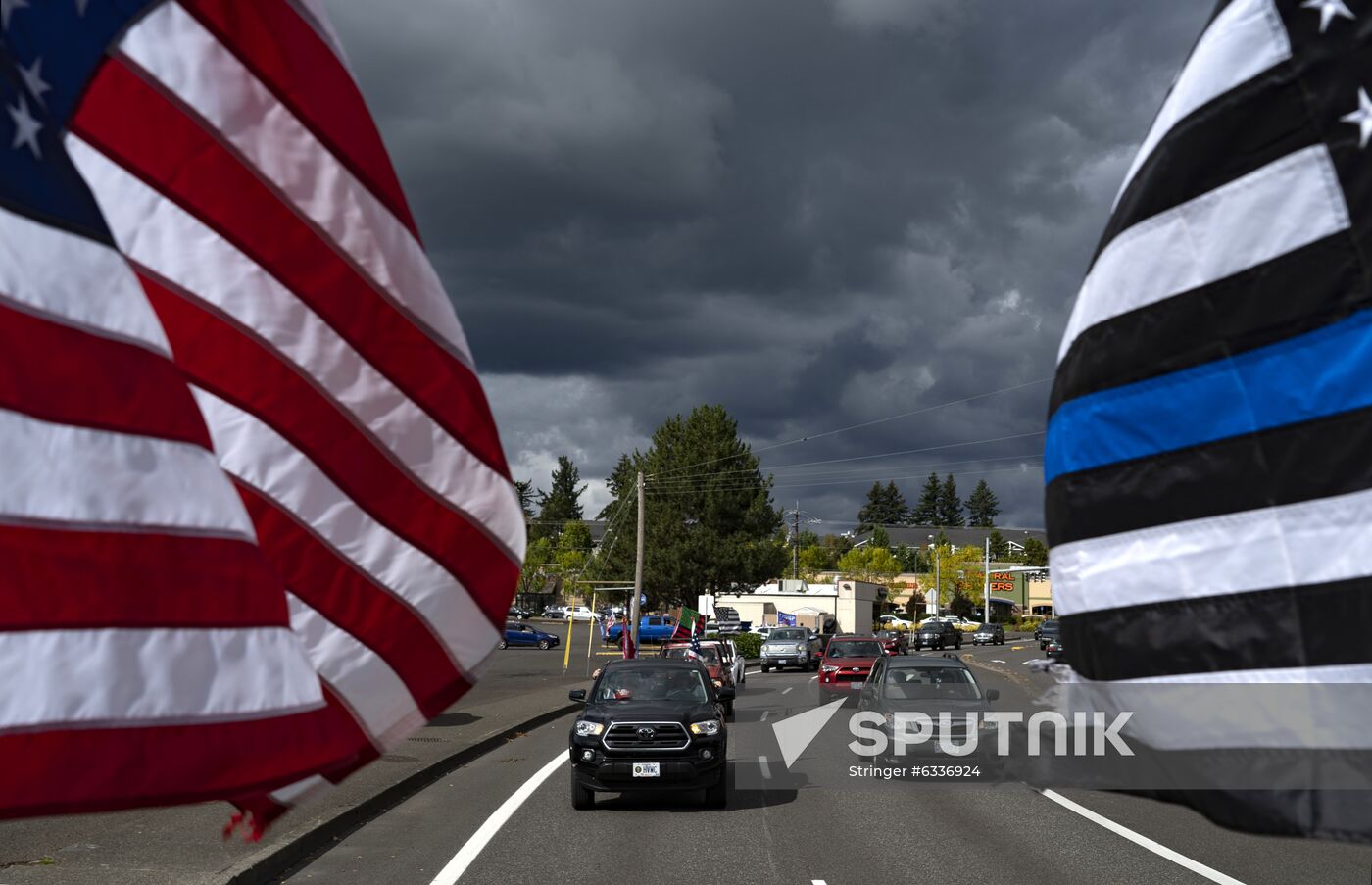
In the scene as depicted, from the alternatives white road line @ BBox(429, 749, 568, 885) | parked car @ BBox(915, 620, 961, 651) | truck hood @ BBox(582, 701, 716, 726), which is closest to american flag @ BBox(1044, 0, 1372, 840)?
white road line @ BBox(429, 749, 568, 885)

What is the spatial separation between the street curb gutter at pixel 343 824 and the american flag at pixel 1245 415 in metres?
7.94

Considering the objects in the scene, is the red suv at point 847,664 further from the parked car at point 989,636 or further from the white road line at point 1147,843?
the parked car at point 989,636

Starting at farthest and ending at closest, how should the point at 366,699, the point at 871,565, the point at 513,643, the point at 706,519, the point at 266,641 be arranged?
the point at 871,565, the point at 706,519, the point at 513,643, the point at 366,699, the point at 266,641

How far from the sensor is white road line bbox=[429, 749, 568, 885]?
9.81 meters

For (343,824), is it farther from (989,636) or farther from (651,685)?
(989,636)

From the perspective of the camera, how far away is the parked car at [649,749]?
13734 millimetres

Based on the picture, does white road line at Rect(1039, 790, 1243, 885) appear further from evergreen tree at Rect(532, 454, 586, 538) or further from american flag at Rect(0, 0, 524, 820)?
evergreen tree at Rect(532, 454, 586, 538)

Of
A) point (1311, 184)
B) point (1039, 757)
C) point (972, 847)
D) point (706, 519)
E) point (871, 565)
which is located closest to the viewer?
point (1311, 184)

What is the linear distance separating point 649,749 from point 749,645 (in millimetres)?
47858

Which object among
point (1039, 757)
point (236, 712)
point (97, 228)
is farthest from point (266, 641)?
point (1039, 757)

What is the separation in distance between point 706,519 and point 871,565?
206ft

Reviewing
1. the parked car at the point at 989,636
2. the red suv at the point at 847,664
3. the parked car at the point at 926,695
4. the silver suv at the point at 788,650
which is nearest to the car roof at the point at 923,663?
the parked car at the point at 926,695

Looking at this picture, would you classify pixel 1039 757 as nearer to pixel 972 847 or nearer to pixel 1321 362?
pixel 972 847

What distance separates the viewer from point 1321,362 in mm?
2520
